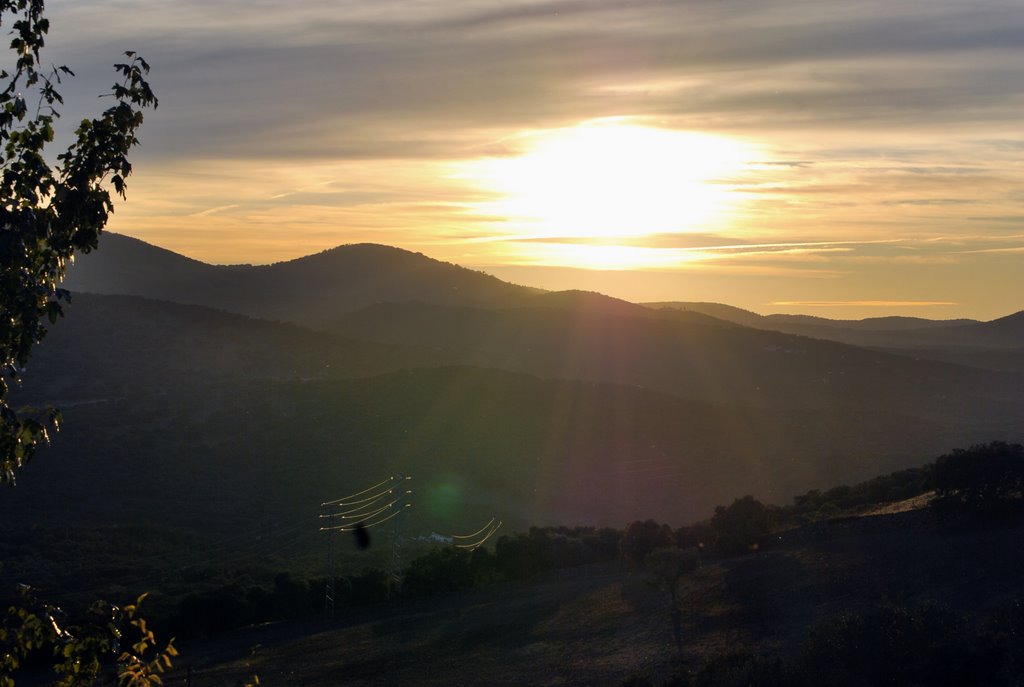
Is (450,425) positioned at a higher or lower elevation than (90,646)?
higher

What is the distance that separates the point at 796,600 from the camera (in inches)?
1017

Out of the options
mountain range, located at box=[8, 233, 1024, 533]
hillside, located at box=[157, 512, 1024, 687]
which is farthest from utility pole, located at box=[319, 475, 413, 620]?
hillside, located at box=[157, 512, 1024, 687]

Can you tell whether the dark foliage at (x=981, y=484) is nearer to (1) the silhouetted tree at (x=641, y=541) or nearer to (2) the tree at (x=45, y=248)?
(1) the silhouetted tree at (x=641, y=541)

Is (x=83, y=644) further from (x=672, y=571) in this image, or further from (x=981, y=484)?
(x=981, y=484)

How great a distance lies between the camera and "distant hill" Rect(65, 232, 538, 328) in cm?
14050

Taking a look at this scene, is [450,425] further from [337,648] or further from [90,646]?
[90,646]

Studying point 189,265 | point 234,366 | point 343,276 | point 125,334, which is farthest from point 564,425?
point 189,265

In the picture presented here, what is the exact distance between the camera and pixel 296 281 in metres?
159

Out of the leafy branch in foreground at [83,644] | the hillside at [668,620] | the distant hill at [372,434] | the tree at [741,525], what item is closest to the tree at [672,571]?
the hillside at [668,620]

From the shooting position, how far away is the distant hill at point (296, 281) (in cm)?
14050

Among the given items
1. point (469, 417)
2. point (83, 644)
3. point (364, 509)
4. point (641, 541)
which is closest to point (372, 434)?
point (469, 417)

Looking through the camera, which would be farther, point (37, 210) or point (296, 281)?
point (296, 281)

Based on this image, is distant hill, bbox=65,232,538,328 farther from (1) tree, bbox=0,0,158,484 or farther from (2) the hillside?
(1) tree, bbox=0,0,158,484

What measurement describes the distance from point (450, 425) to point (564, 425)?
746 cm
